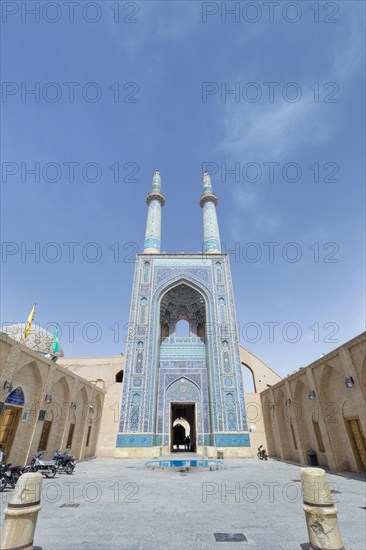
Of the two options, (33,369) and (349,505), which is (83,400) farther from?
(349,505)

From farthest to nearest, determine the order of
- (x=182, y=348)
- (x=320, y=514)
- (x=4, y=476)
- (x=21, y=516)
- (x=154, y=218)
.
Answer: (x=154, y=218) → (x=182, y=348) → (x=4, y=476) → (x=320, y=514) → (x=21, y=516)

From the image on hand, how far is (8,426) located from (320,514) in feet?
36.3

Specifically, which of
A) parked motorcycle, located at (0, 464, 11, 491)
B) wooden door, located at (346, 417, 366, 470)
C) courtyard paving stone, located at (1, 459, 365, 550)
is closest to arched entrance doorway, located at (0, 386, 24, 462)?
parked motorcycle, located at (0, 464, 11, 491)

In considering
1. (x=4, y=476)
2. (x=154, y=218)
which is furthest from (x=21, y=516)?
(x=154, y=218)

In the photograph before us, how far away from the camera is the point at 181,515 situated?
178 inches

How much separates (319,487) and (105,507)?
4243 mm

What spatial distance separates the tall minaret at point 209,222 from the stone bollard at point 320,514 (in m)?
19.9

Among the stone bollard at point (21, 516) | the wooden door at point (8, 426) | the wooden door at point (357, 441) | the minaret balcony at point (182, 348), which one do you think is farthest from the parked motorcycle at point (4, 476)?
the minaret balcony at point (182, 348)

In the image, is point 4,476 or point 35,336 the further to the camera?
point 35,336

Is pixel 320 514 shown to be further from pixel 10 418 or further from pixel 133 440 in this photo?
pixel 133 440

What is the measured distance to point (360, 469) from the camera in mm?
8883

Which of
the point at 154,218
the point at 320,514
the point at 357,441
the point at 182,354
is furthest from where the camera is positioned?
the point at 154,218

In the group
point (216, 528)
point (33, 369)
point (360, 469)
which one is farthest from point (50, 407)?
point (360, 469)

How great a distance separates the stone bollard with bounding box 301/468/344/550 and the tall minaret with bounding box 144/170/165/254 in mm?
19999
